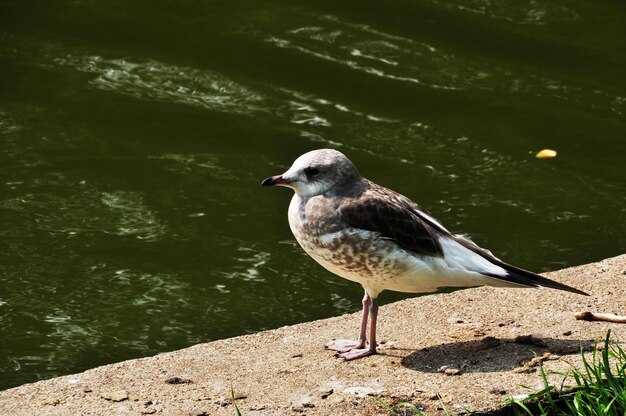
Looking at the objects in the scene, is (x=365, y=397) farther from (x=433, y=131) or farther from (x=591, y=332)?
(x=433, y=131)

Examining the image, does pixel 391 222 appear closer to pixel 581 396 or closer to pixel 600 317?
pixel 600 317

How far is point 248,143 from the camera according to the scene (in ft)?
29.0

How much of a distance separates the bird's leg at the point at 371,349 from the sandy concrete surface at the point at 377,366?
0.14ft

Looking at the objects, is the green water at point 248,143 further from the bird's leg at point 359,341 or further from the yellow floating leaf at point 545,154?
the bird's leg at point 359,341

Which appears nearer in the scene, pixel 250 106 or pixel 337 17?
pixel 250 106

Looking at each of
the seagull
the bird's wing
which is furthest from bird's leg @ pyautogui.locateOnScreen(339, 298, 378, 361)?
the bird's wing

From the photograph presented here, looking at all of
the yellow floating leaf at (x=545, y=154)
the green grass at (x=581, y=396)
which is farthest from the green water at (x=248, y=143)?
the green grass at (x=581, y=396)

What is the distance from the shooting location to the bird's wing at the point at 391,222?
552 cm

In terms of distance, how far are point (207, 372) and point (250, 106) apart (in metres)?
4.11

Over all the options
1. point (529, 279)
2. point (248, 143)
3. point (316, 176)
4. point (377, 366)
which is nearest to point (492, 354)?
point (529, 279)

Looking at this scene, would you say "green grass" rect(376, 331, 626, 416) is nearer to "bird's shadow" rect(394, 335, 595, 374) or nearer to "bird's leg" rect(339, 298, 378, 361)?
"bird's shadow" rect(394, 335, 595, 374)

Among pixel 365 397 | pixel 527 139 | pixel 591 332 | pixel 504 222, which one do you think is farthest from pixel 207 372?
pixel 527 139

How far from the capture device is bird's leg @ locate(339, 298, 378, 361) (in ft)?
18.6

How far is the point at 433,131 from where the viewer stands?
29.9 feet
